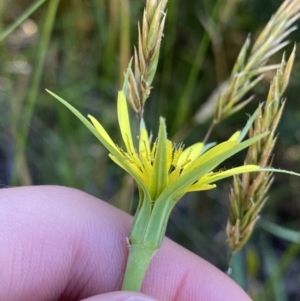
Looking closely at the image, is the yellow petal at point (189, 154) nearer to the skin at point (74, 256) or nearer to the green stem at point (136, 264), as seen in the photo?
the green stem at point (136, 264)

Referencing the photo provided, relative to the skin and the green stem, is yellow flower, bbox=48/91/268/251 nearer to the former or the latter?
the green stem

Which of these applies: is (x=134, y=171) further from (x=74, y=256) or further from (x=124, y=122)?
(x=74, y=256)

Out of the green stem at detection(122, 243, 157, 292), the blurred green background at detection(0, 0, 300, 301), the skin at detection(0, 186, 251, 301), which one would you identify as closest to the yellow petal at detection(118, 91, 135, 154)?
the green stem at detection(122, 243, 157, 292)

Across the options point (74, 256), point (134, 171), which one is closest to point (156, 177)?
point (134, 171)

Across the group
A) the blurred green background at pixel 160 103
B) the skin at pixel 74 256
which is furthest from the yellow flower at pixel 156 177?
the blurred green background at pixel 160 103

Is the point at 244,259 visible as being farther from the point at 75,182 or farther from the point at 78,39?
the point at 78,39

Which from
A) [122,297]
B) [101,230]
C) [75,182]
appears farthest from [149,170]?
[75,182]
